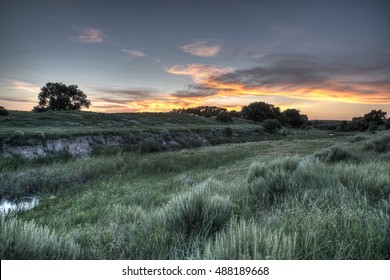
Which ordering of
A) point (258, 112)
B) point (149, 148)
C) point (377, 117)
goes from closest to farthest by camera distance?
point (149, 148), point (377, 117), point (258, 112)

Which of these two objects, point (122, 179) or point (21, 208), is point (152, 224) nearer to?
point (21, 208)

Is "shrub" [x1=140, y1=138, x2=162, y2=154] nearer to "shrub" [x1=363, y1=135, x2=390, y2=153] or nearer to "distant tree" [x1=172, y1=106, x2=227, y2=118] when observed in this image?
"shrub" [x1=363, y1=135, x2=390, y2=153]

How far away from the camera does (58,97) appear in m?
63.5

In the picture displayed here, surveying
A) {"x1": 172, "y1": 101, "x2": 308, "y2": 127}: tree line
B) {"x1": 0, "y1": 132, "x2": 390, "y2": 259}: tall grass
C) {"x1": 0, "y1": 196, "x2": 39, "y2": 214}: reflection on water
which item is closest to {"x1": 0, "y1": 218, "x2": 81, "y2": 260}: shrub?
{"x1": 0, "y1": 132, "x2": 390, "y2": 259}: tall grass

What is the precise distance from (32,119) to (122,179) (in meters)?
23.5

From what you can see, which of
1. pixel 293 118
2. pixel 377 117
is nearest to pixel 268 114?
pixel 293 118

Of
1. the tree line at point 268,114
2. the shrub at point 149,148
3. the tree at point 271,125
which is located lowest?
the shrub at point 149,148

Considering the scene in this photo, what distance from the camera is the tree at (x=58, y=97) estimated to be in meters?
62.2

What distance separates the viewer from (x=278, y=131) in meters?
64.8

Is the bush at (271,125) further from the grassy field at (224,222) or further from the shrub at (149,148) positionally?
the grassy field at (224,222)

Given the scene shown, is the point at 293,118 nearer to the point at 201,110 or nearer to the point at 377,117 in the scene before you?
the point at 201,110

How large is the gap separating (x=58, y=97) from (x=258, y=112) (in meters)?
53.3

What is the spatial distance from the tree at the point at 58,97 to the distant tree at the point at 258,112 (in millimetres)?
46276

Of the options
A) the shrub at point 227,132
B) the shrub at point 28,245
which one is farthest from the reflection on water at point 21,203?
the shrub at point 227,132
